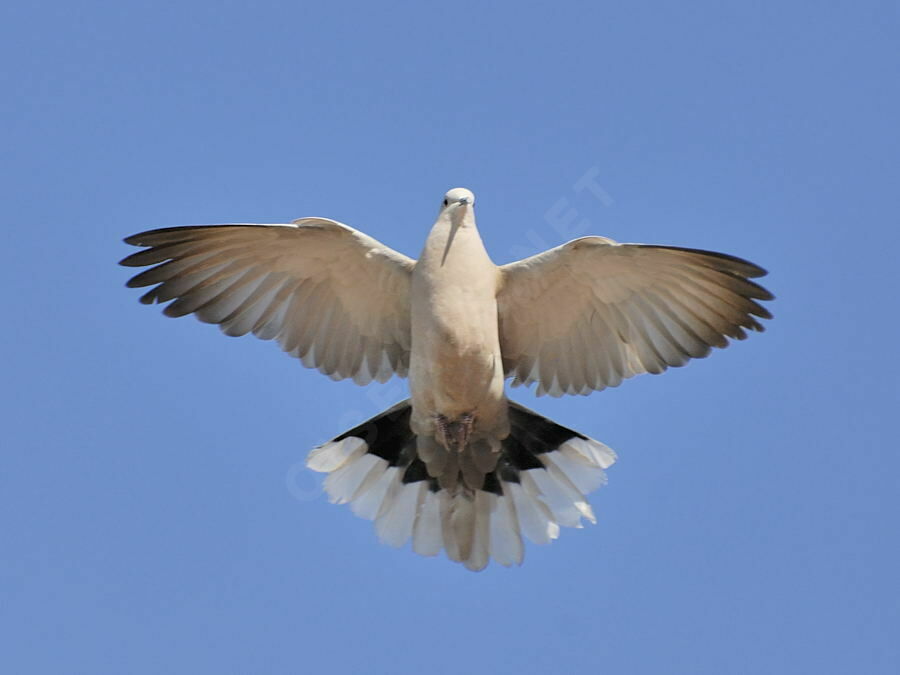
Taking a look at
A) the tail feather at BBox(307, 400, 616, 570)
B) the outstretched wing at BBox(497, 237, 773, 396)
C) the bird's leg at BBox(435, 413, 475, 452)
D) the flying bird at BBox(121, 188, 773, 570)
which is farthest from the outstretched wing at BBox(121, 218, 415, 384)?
the outstretched wing at BBox(497, 237, 773, 396)

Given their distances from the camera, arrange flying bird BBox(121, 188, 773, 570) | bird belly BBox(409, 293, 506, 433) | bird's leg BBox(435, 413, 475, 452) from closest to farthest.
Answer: bird belly BBox(409, 293, 506, 433), flying bird BBox(121, 188, 773, 570), bird's leg BBox(435, 413, 475, 452)

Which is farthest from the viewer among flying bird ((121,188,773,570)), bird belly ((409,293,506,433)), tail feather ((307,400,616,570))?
tail feather ((307,400,616,570))

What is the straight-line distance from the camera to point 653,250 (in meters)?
8.34

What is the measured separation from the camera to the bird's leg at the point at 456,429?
336 inches

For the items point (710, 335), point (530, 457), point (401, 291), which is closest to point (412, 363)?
point (401, 291)

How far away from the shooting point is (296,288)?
28.9 feet

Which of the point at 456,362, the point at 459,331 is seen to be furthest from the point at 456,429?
the point at 459,331

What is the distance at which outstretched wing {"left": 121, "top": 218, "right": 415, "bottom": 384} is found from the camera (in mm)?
8539

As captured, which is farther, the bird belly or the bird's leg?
the bird's leg

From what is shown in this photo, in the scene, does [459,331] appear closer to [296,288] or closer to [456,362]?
[456,362]

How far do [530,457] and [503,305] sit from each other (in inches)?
42.0

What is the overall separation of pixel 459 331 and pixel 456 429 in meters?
0.73

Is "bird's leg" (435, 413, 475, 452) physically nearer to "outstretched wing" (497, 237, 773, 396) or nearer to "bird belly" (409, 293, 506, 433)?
"bird belly" (409, 293, 506, 433)

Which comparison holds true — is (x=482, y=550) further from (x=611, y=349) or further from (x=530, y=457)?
(x=611, y=349)
